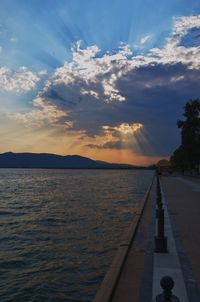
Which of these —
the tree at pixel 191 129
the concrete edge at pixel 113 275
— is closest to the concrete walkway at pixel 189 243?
the concrete edge at pixel 113 275

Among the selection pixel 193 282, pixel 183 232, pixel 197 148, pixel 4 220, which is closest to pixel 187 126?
pixel 197 148

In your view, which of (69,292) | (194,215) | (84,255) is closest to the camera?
(69,292)

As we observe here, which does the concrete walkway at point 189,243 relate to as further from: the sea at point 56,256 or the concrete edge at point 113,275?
the sea at point 56,256

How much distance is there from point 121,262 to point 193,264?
146 cm

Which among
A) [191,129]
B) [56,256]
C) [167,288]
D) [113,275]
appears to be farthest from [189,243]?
[191,129]

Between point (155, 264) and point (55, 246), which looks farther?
point (55, 246)

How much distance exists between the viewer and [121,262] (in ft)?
25.5

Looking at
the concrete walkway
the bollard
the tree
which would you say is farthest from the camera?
the tree

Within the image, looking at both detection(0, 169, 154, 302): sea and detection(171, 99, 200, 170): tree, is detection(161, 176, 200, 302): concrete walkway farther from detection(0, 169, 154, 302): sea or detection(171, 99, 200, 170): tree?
→ detection(171, 99, 200, 170): tree

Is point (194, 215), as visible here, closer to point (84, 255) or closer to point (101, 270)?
point (84, 255)

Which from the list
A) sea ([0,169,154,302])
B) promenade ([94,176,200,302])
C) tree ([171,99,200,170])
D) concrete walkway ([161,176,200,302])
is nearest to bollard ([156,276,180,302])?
promenade ([94,176,200,302])

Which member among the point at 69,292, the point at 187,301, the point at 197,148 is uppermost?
the point at 197,148

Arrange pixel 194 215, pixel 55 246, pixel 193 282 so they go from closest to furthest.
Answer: pixel 193 282 < pixel 55 246 < pixel 194 215

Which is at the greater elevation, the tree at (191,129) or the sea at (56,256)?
the tree at (191,129)
